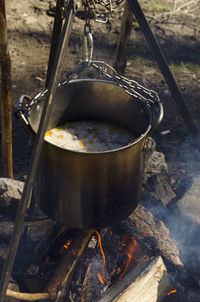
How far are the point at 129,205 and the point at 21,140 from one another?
7.54 ft

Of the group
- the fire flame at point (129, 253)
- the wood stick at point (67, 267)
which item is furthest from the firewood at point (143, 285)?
the wood stick at point (67, 267)

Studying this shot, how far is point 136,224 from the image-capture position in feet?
9.25

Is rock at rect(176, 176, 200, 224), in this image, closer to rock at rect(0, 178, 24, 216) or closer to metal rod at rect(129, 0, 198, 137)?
metal rod at rect(129, 0, 198, 137)

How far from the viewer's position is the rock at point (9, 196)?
10.3 ft

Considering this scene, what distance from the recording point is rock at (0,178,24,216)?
3.15 meters

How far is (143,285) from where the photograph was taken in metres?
2.38

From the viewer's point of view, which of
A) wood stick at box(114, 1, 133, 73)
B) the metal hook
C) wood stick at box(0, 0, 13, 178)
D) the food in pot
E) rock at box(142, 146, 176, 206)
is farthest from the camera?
wood stick at box(114, 1, 133, 73)

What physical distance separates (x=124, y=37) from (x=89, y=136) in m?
1.69

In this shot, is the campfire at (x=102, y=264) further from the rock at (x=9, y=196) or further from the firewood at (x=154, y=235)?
the rock at (x=9, y=196)

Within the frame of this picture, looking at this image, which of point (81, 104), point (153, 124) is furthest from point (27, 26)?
point (153, 124)

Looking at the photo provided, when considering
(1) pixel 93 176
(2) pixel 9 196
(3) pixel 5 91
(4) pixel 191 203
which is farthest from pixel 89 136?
(4) pixel 191 203

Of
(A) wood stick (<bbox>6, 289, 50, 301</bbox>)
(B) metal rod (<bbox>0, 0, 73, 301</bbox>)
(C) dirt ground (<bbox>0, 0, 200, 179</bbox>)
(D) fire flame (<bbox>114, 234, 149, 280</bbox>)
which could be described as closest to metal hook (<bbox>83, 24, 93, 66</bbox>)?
(B) metal rod (<bbox>0, 0, 73, 301</bbox>)

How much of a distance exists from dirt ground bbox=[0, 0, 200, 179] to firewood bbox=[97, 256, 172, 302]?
5.54 feet

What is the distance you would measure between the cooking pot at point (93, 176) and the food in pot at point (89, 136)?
0.18 metres
